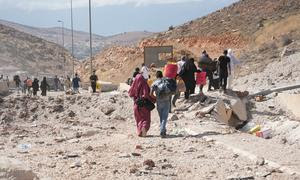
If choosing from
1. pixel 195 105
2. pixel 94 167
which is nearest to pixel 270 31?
pixel 195 105

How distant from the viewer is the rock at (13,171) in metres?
7.79

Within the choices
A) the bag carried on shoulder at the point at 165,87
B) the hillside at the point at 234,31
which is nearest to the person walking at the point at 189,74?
the bag carried on shoulder at the point at 165,87

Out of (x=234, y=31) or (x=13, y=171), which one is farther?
(x=234, y=31)

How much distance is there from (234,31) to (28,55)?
62.6 metres

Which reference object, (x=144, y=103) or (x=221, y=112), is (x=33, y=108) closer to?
(x=221, y=112)

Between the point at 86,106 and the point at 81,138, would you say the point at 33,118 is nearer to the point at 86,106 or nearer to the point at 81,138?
the point at 86,106

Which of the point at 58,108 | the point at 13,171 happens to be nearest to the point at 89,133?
the point at 58,108

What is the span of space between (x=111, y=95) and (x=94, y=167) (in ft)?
40.6

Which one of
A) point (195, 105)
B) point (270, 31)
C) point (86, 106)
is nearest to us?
point (195, 105)

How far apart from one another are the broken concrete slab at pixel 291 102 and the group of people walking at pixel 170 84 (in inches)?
70.6

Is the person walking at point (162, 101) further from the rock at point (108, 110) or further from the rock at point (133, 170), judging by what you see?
the rock at point (108, 110)

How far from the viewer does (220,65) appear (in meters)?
18.4

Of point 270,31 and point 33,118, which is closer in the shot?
point 33,118

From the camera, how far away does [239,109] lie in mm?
17219
